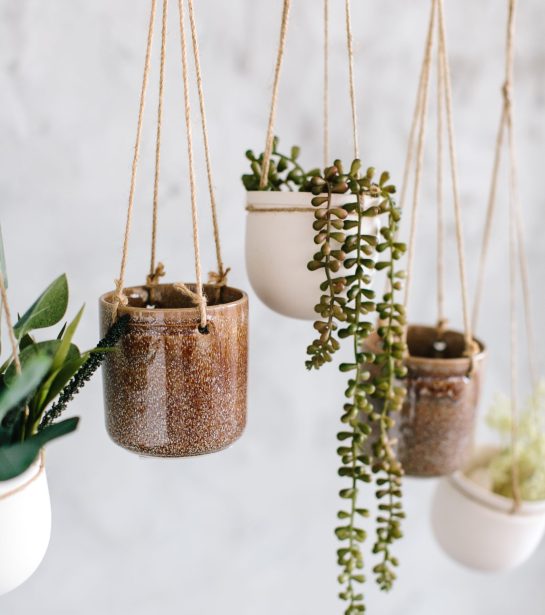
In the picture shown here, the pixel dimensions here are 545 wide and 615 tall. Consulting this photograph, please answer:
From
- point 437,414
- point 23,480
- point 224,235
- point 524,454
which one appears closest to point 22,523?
point 23,480

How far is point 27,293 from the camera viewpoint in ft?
3.28

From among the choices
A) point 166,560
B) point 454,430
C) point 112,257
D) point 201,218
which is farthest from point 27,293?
point 454,430

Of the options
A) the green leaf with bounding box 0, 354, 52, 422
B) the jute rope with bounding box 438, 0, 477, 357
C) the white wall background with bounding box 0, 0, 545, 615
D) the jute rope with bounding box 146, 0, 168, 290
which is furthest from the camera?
the white wall background with bounding box 0, 0, 545, 615

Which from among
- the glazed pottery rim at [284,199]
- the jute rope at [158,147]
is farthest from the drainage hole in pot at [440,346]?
the jute rope at [158,147]

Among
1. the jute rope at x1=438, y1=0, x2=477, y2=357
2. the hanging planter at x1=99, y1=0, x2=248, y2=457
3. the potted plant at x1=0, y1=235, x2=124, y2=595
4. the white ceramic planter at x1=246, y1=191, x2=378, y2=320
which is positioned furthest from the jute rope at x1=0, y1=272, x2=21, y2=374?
the jute rope at x1=438, y1=0, x2=477, y2=357

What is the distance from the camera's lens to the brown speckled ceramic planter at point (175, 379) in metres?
0.65

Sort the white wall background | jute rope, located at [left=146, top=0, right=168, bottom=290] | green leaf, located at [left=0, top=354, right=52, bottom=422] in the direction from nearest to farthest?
green leaf, located at [left=0, top=354, right=52, bottom=422]
jute rope, located at [left=146, top=0, right=168, bottom=290]
the white wall background

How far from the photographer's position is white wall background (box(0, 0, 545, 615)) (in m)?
0.98

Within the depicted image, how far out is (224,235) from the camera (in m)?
1.13

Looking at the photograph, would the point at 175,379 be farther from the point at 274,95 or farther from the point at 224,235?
the point at 224,235

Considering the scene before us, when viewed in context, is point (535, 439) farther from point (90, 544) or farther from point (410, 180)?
point (90, 544)

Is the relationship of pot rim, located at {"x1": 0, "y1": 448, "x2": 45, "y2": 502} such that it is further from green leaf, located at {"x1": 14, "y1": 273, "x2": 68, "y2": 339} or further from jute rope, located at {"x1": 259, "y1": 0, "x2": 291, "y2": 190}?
jute rope, located at {"x1": 259, "y1": 0, "x2": 291, "y2": 190}

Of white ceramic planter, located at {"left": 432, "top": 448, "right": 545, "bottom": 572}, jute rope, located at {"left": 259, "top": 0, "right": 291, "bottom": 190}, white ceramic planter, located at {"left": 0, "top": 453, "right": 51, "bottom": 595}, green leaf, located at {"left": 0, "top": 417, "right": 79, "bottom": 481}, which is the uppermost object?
jute rope, located at {"left": 259, "top": 0, "right": 291, "bottom": 190}

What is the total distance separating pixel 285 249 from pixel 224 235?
0.40 m
